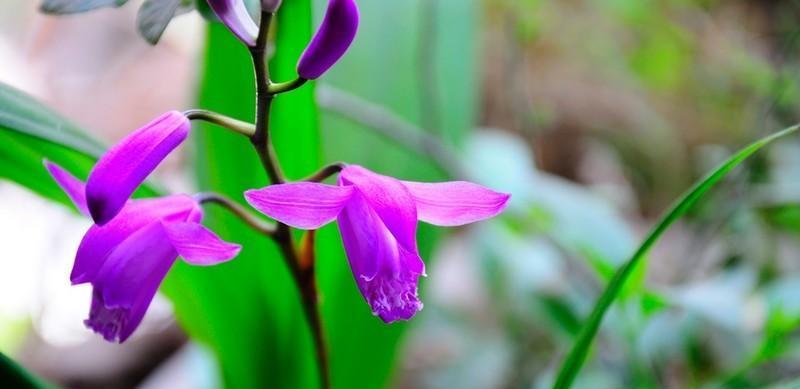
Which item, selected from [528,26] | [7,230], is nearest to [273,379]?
[528,26]

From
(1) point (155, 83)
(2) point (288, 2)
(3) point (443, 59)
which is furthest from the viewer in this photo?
(1) point (155, 83)

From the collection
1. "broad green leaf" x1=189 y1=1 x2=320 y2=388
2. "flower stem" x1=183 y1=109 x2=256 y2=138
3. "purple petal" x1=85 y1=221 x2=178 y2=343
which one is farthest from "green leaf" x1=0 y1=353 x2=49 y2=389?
"broad green leaf" x1=189 y1=1 x2=320 y2=388

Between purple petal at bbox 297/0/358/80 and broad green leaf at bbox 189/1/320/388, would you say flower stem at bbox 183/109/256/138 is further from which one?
broad green leaf at bbox 189/1/320/388

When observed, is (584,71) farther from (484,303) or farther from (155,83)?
(155,83)

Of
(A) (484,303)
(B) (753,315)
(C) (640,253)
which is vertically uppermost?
(C) (640,253)

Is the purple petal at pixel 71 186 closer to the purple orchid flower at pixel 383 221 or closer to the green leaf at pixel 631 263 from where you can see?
the purple orchid flower at pixel 383 221

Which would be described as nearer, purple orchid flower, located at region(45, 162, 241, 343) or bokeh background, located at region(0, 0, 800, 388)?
purple orchid flower, located at region(45, 162, 241, 343)
